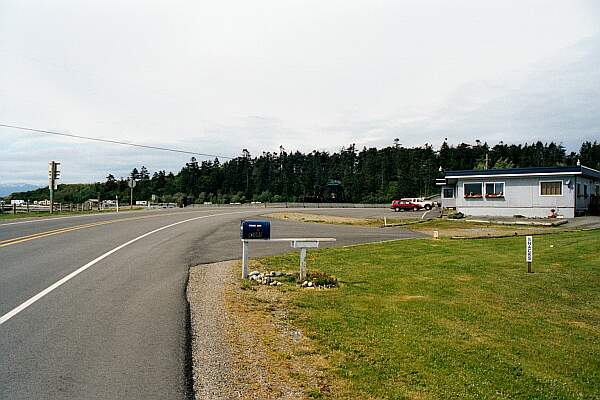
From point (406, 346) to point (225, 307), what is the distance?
3.56m

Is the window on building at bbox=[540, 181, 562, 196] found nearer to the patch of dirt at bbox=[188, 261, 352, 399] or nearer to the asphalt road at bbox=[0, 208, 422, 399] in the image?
the asphalt road at bbox=[0, 208, 422, 399]

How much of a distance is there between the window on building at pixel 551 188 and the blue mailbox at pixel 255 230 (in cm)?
3101

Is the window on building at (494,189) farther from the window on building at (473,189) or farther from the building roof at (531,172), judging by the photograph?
the building roof at (531,172)

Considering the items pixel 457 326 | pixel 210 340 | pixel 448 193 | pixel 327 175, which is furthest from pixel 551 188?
pixel 327 175

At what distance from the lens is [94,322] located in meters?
7.48

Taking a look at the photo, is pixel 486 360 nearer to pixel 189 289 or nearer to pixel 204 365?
pixel 204 365

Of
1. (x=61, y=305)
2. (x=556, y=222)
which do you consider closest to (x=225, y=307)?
(x=61, y=305)

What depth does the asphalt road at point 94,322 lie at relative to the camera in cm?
511

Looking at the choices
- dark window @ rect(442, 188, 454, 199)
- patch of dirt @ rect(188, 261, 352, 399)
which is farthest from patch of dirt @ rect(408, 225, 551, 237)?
patch of dirt @ rect(188, 261, 352, 399)

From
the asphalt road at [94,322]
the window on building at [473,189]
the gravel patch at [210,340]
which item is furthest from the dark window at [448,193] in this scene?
the gravel patch at [210,340]

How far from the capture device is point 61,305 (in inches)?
334

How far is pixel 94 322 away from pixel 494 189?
36662 millimetres

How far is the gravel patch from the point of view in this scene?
506 centimetres

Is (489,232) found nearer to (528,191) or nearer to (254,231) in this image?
(528,191)
